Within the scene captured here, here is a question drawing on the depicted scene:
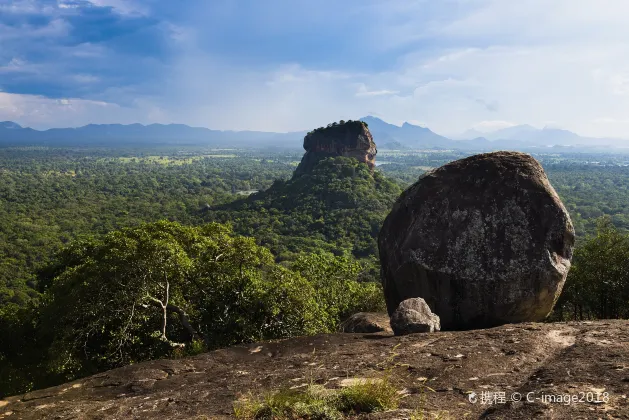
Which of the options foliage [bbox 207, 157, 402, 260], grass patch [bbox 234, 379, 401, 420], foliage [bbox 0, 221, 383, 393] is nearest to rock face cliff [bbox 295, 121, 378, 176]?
foliage [bbox 207, 157, 402, 260]

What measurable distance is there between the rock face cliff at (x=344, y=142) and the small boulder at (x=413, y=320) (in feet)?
303

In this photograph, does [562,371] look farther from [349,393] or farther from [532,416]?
[349,393]

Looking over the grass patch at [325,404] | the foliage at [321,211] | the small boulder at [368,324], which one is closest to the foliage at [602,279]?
the small boulder at [368,324]

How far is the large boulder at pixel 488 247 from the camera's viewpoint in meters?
11.0

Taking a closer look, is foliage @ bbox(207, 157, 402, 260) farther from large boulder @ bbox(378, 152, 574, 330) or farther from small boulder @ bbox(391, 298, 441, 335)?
small boulder @ bbox(391, 298, 441, 335)

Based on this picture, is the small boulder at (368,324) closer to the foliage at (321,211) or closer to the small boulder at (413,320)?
the small boulder at (413,320)

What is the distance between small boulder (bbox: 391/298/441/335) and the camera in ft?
32.4

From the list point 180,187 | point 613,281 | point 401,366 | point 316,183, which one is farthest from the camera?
point 180,187

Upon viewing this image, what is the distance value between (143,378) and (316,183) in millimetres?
85388

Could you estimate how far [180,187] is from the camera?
509 feet

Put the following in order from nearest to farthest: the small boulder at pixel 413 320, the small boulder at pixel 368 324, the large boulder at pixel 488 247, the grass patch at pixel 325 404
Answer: the grass patch at pixel 325 404, the small boulder at pixel 413 320, the large boulder at pixel 488 247, the small boulder at pixel 368 324

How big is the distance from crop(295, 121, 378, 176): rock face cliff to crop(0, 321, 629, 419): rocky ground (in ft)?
309

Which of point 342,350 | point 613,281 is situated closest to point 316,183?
point 613,281

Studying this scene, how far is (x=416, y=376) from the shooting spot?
6652mm
